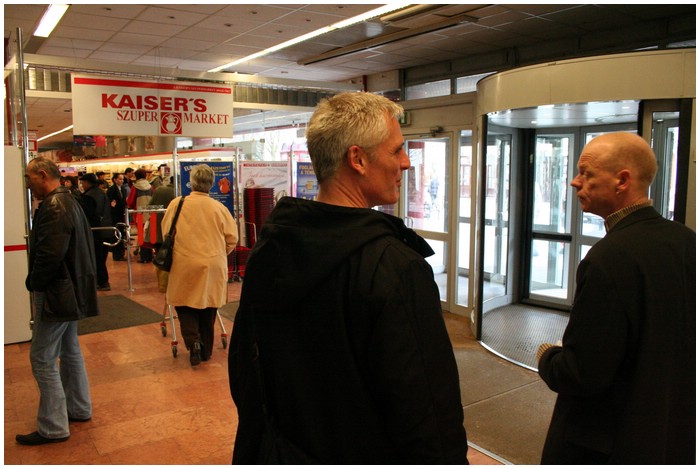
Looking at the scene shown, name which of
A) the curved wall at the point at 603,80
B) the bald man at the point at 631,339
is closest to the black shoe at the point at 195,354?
the curved wall at the point at 603,80

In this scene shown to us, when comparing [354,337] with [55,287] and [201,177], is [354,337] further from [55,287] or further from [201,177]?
[201,177]

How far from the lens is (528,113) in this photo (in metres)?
5.10

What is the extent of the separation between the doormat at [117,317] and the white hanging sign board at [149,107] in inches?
81.5

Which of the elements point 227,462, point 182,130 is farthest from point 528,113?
point 182,130

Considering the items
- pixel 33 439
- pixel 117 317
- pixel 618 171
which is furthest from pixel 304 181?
pixel 618 171

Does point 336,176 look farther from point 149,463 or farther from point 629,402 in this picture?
point 149,463

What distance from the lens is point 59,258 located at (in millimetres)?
3205

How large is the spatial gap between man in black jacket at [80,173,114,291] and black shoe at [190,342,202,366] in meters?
3.86

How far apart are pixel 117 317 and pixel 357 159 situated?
234 inches

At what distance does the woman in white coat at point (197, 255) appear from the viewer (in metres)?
4.61

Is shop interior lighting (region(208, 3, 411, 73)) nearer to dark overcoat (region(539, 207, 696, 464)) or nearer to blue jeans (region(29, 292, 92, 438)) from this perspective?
blue jeans (region(29, 292, 92, 438))

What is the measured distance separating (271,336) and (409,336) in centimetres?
32

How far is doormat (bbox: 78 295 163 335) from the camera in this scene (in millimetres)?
6016

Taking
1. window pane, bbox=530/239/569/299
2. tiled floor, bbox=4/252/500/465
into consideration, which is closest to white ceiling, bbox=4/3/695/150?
window pane, bbox=530/239/569/299
